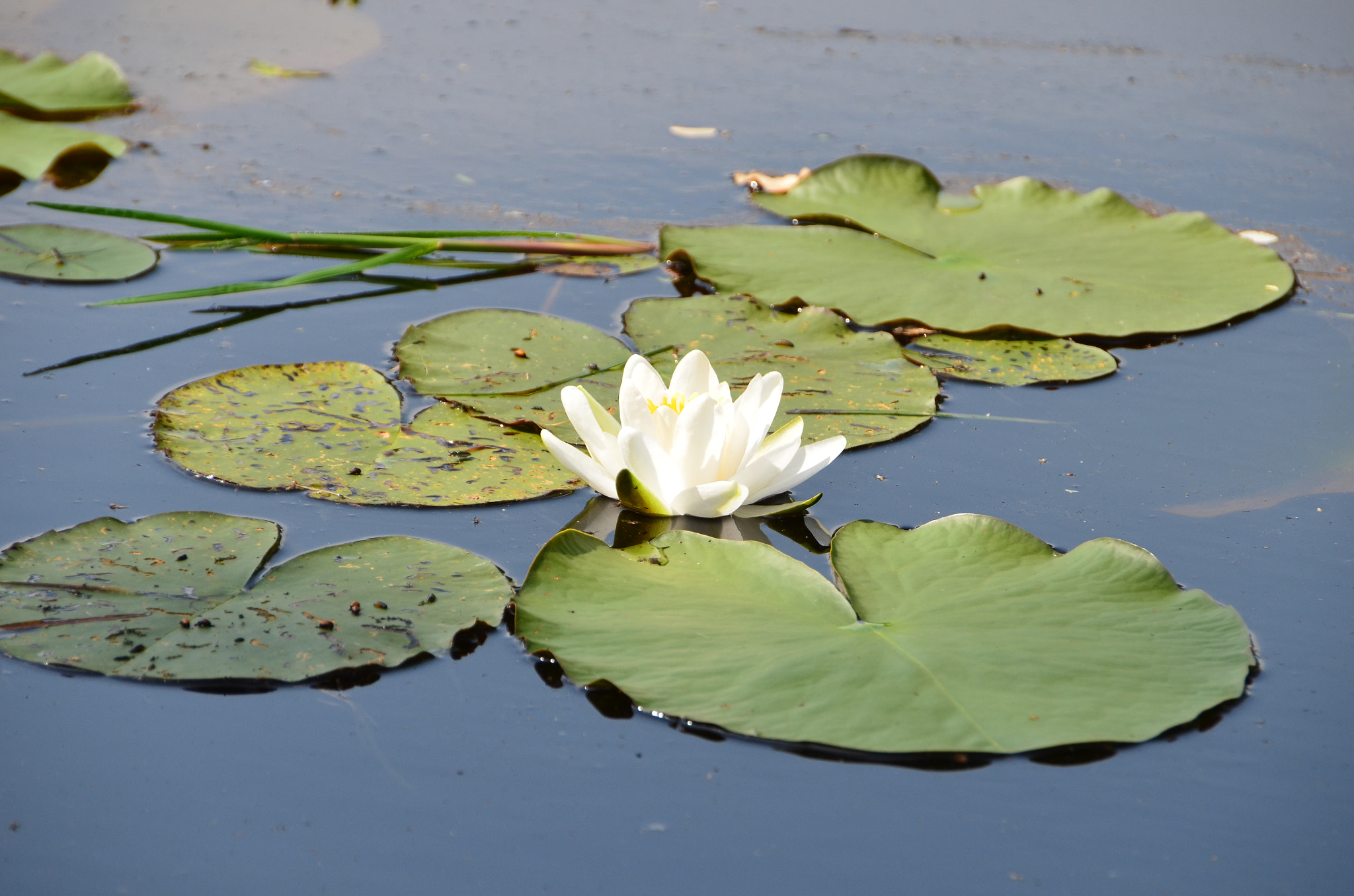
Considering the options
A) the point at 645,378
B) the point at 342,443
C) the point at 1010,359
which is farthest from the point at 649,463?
the point at 1010,359

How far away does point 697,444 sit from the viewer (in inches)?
64.1

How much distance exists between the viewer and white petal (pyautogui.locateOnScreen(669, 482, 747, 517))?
1.65m

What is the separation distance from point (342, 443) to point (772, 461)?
2.39 ft

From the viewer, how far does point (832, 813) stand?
1214 millimetres

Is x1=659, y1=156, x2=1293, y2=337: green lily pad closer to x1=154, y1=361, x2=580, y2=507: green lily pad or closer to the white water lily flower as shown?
the white water lily flower

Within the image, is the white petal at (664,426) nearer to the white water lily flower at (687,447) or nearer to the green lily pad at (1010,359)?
the white water lily flower at (687,447)

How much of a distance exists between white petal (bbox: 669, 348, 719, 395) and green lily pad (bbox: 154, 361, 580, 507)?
237 mm

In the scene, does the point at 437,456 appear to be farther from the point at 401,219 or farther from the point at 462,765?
the point at 401,219

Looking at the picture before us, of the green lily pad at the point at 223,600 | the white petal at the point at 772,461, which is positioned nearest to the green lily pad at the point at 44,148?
the green lily pad at the point at 223,600

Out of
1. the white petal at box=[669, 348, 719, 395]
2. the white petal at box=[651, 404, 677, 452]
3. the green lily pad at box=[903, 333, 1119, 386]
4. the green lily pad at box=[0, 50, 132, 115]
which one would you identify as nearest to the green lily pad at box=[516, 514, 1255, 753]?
the white petal at box=[651, 404, 677, 452]

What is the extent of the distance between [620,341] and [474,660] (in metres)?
0.96

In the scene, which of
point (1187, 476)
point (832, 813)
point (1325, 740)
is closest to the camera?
point (832, 813)

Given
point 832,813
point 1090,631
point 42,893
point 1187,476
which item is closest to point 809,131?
point 1187,476

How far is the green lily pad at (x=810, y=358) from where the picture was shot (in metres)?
2.00
